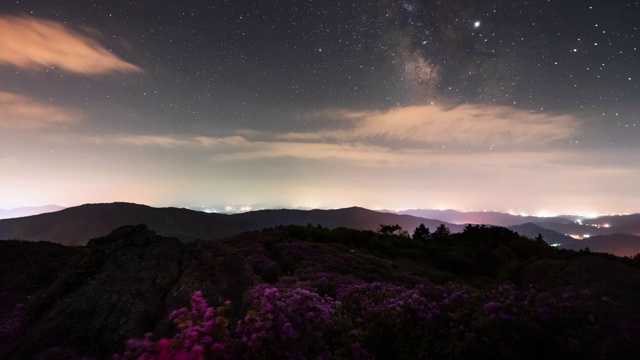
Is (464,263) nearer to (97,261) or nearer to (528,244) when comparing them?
(528,244)

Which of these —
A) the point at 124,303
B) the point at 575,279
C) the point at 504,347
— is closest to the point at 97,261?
the point at 124,303

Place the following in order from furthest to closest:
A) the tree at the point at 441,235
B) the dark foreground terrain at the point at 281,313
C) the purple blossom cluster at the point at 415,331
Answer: the tree at the point at 441,235
the dark foreground terrain at the point at 281,313
the purple blossom cluster at the point at 415,331

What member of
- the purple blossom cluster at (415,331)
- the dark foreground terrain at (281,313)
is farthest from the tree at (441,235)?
the purple blossom cluster at (415,331)

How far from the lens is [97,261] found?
33.1 feet

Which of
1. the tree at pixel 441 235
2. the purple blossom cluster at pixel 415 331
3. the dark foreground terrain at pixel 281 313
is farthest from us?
the tree at pixel 441 235

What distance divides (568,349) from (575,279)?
25.2ft

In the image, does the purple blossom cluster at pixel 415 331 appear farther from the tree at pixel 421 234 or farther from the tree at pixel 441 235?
the tree at pixel 421 234

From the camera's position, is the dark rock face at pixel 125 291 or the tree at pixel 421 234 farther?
the tree at pixel 421 234

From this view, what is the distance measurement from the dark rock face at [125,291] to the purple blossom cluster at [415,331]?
2.84 m

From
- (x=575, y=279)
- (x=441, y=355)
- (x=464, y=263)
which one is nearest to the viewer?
(x=441, y=355)

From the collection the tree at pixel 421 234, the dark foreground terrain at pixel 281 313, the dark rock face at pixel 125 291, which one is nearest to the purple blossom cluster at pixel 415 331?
the dark foreground terrain at pixel 281 313

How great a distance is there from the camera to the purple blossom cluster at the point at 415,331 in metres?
5.18

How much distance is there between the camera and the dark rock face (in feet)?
26.0

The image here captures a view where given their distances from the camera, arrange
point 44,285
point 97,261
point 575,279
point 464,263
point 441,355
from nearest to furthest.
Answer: point 441,355, point 97,261, point 575,279, point 44,285, point 464,263
